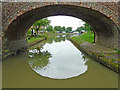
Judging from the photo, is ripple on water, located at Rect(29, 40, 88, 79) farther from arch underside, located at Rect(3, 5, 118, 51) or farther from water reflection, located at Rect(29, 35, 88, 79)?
arch underside, located at Rect(3, 5, 118, 51)

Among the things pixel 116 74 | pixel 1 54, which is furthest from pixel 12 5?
pixel 116 74

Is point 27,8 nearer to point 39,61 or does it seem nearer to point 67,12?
point 39,61

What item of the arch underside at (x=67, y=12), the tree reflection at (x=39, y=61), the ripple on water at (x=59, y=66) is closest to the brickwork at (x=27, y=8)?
the arch underside at (x=67, y=12)

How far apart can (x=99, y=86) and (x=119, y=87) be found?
0.74m

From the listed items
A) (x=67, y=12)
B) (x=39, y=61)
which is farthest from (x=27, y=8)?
(x=67, y=12)

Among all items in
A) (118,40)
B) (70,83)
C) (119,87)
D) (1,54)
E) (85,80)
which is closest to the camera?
(119,87)

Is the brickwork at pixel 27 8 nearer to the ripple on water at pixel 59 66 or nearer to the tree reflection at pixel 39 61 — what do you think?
the tree reflection at pixel 39 61

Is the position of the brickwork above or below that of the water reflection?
above

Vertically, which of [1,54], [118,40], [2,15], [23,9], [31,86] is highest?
[23,9]

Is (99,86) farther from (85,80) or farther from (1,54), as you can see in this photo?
(1,54)

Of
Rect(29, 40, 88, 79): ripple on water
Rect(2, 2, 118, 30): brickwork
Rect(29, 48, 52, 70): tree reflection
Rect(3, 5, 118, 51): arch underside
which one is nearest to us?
Rect(29, 40, 88, 79): ripple on water

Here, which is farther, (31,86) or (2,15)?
(2,15)

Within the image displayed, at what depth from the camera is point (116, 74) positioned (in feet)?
15.1

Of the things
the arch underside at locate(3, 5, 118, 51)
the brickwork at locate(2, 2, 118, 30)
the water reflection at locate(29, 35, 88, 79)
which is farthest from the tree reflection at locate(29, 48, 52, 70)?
the brickwork at locate(2, 2, 118, 30)
